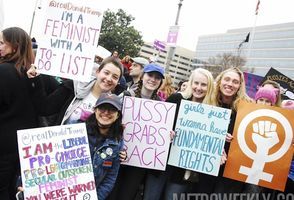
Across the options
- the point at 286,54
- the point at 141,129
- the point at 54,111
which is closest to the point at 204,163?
the point at 141,129

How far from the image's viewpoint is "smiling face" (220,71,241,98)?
3.66m

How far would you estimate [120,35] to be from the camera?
27250 millimetres

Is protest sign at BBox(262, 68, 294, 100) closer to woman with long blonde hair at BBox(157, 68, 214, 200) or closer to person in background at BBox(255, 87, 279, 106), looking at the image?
person in background at BBox(255, 87, 279, 106)

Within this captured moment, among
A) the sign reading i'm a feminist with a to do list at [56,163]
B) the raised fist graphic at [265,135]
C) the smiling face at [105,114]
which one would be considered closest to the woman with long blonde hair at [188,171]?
the raised fist graphic at [265,135]

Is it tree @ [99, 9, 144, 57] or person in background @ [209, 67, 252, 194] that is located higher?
tree @ [99, 9, 144, 57]

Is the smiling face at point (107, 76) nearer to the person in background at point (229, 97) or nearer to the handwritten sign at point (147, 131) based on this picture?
the handwritten sign at point (147, 131)

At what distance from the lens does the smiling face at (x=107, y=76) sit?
10.7 ft

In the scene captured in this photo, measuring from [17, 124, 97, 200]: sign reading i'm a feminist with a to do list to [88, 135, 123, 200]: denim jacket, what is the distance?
0.20 meters

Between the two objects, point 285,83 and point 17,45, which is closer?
point 17,45

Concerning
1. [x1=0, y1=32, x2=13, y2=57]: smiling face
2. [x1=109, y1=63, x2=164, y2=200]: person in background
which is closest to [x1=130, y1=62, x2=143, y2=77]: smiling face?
[x1=109, y1=63, x2=164, y2=200]: person in background

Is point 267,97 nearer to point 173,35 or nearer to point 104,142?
point 104,142

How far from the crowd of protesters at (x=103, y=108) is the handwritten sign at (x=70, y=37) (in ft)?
0.47

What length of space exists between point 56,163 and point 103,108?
2.06 feet

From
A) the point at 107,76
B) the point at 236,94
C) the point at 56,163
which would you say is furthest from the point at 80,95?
the point at 236,94
